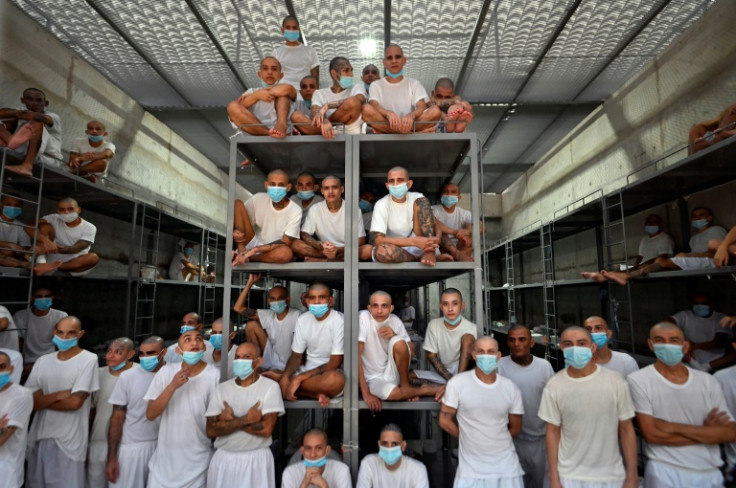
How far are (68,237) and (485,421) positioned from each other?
7.23 m

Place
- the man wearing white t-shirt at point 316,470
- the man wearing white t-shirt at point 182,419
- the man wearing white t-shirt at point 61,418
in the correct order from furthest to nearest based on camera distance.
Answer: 1. the man wearing white t-shirt at point 61,418
2. the man wearing white t-shirt at point 182,419
3. the man wearing white t-shirt at point 316,470

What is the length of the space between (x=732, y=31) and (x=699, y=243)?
3.13 metres

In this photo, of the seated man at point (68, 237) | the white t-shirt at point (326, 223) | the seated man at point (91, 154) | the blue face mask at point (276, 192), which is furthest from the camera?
the seated man at point (91, 154)

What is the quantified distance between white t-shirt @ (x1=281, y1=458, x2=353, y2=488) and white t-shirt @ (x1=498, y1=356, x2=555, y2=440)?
2.06m

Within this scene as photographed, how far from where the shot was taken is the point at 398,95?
19.0 ft

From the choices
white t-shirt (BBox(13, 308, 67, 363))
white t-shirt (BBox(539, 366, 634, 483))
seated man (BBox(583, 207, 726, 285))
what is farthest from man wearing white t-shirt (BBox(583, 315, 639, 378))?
white t-shirt (BBox(13, 308, 67, 363))

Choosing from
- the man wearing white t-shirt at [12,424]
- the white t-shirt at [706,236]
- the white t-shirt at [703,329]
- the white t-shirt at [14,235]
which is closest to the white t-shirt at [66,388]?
the man wearing white t-shirt at [12,424]

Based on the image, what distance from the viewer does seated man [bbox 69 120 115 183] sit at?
7.28m

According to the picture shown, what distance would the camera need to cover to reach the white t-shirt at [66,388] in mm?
4637

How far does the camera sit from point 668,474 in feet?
12.8

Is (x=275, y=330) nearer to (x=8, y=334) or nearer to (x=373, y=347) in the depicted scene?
(x=373, y=347)

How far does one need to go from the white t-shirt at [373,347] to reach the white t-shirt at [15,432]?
3.45m

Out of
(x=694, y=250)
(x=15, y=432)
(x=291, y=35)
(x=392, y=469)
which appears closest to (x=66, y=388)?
(x=15, y=432)

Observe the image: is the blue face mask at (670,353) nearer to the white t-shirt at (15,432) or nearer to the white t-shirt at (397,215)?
the white t-shirt at (397,215)
